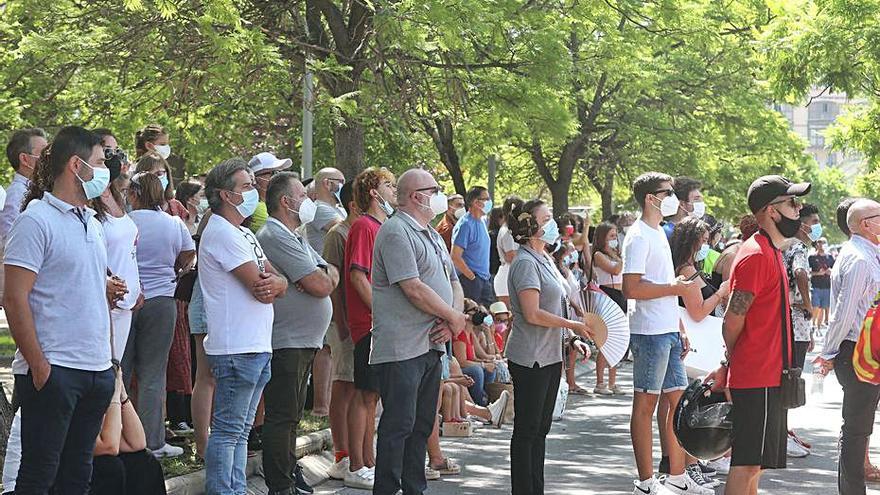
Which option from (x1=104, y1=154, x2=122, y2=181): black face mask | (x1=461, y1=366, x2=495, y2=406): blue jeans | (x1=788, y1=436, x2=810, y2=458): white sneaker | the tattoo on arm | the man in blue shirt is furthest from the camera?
the man in blue shirt

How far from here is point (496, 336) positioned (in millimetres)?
14430

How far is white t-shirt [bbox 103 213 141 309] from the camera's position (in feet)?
25.2

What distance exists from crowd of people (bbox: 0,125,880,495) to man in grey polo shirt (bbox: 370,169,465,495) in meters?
0.01

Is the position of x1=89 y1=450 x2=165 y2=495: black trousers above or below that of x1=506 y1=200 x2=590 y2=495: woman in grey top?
below

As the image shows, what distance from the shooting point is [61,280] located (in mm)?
5891

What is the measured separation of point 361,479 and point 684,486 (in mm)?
2189

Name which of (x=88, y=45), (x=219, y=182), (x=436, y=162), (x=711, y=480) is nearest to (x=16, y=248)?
(x=219, y=182)

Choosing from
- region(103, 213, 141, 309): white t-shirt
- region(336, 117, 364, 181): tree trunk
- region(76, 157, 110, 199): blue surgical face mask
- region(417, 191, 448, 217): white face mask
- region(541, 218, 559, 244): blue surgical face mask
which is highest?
region(336, 117, 364, 181): tree trunk

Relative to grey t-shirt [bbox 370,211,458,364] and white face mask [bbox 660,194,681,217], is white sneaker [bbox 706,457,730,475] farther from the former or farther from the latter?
grey t-shirt [bbox 370,211,458,364]

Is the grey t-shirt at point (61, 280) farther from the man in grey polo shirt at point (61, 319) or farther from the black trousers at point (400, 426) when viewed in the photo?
the black trousers at point (400, 426)

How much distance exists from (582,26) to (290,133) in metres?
7.34

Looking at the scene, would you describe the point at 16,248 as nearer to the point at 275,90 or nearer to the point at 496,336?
the point at 496,336

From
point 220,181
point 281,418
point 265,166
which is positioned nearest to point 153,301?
point 265,166

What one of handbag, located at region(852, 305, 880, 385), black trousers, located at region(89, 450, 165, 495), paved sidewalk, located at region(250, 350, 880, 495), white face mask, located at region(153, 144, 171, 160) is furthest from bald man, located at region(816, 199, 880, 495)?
white face mask, located at region(153, 144, 171, 160)
